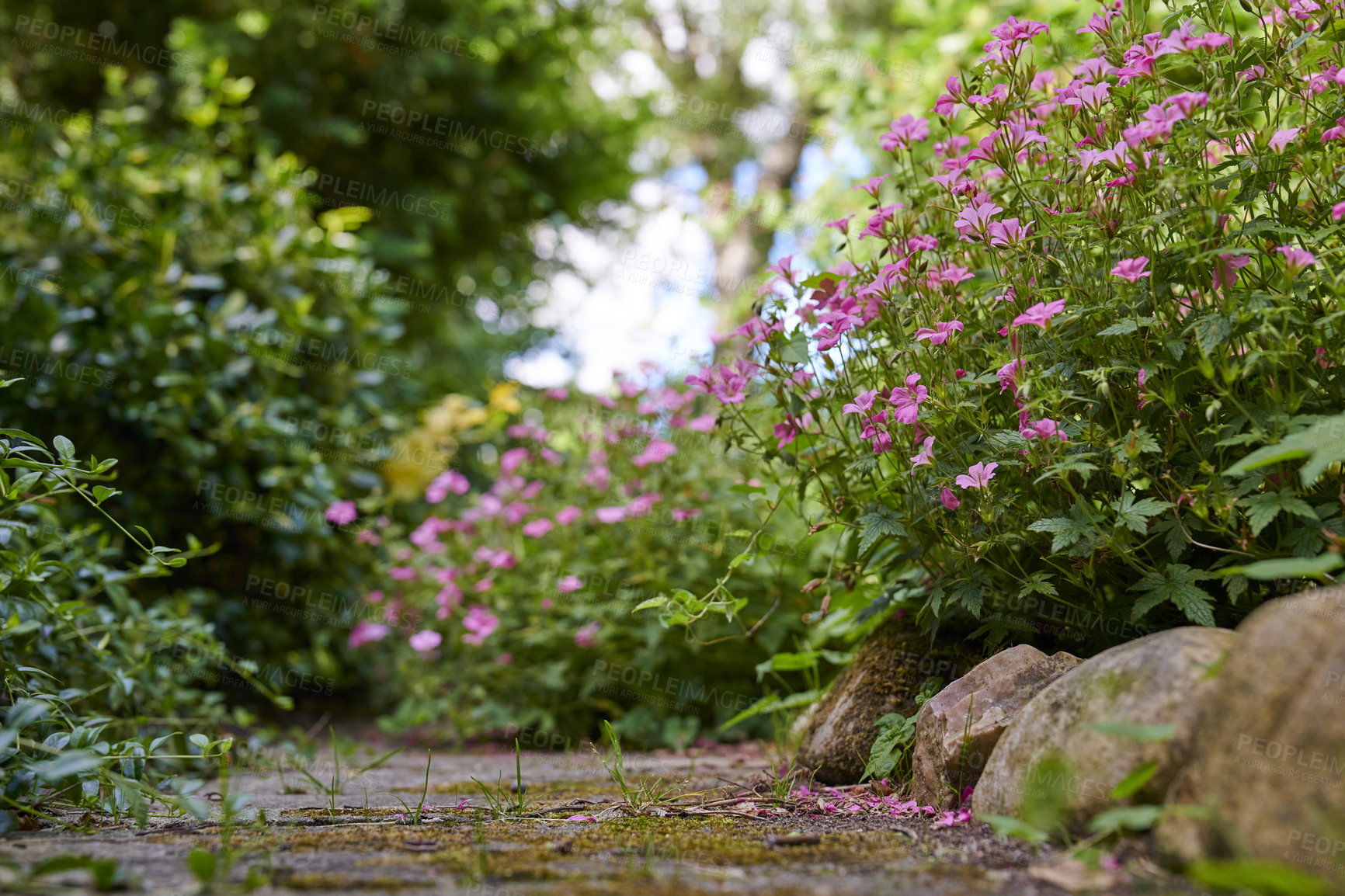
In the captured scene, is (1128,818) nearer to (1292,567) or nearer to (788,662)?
(1292,567)

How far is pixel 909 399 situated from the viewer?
1763 mm

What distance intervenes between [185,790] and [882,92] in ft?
15.1

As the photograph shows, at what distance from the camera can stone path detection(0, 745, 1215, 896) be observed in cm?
116

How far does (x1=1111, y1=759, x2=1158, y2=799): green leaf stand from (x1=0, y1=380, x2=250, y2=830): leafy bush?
146cm

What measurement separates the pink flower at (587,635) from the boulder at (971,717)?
63.7 inches

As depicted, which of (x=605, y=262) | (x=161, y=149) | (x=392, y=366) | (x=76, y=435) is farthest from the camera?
(x=605, y=262)

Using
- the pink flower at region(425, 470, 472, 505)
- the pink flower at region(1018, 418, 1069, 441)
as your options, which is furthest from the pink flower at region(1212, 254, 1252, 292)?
the pink flower at region(425, 470, 472, 505)

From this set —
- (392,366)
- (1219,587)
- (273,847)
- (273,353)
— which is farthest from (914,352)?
(392,366)

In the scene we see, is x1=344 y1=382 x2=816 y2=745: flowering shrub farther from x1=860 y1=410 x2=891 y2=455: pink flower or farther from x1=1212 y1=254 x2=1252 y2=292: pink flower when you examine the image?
x1=1212 y1=254 x2=1252 y2=292: pink flower

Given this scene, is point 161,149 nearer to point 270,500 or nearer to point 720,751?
point 270,500

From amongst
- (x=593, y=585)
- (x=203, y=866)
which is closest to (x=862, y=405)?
(x=203, y=866)

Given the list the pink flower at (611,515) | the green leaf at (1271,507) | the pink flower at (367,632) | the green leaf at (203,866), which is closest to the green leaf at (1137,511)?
the green leaf at (1271,507)

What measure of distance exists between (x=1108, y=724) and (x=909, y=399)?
743 mm

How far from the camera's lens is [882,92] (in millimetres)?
4695
